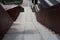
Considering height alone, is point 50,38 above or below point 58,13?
below

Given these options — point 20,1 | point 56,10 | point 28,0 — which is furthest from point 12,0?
point 56,10

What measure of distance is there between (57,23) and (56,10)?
1.04ft

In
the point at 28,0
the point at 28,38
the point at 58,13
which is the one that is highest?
the point at 58,13

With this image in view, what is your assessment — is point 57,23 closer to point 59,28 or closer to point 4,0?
point 59,28

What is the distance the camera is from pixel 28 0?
23.9 metres

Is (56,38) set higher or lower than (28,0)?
higher

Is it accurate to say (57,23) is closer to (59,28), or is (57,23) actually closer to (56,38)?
(59,28)

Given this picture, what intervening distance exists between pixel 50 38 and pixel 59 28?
335mm

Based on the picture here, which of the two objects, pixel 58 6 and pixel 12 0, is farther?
pixel 12 0

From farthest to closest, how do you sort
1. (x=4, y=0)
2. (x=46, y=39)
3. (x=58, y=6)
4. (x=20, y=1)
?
(x=20, y=1) < (x=4, y=0) < (x=58, y=6) < (x=46, y=39)

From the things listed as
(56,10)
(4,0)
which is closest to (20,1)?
(4,0)

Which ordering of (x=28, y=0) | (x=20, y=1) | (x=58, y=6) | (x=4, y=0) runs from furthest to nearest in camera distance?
(x=28, y=0) → (x=20, y=1) → (x=4, y=0) → (x=58, y=6)

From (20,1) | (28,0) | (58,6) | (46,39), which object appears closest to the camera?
(46,39)

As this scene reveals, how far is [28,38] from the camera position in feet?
13.1
